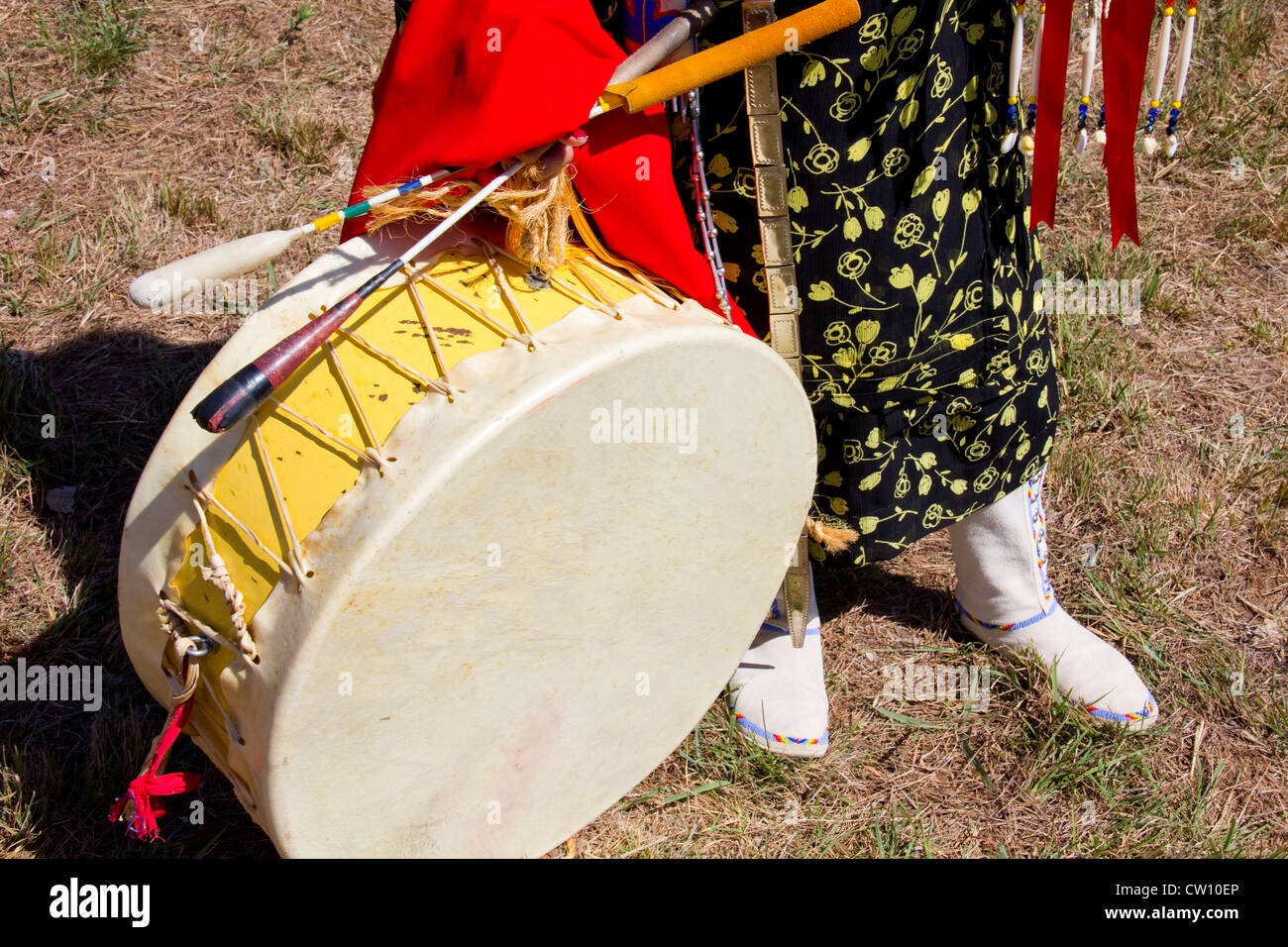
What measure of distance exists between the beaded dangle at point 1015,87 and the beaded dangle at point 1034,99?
0.05 ft

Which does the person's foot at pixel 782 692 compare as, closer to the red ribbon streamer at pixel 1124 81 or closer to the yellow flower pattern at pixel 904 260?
the yellow flower pattern at pixel 904 260

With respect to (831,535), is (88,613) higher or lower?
lower

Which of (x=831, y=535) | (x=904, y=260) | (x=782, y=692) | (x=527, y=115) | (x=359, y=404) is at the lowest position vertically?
(x=782, y=692)

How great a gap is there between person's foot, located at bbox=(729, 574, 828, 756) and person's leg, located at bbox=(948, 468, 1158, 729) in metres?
0.30

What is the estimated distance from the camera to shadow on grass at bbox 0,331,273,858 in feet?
5.69

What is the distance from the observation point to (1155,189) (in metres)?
2.92

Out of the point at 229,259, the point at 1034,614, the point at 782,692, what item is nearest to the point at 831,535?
the point at 782,692

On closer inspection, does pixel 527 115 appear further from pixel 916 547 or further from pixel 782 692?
pixel 916 547

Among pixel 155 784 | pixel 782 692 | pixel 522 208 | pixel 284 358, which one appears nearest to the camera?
pixel 284 358

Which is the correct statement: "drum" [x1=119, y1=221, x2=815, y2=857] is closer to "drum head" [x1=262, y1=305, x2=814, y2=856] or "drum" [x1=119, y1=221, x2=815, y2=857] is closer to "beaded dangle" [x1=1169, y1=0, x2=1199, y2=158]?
"drum head" [x1=262, y1=305, x2=814, y2=856]

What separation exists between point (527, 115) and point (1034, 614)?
1317mm

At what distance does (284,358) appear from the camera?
1.09 meters

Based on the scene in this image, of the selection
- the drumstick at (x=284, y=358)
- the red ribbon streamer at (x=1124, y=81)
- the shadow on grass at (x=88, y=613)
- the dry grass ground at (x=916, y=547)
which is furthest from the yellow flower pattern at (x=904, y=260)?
the shadow on grass at (x=88, y=613)
